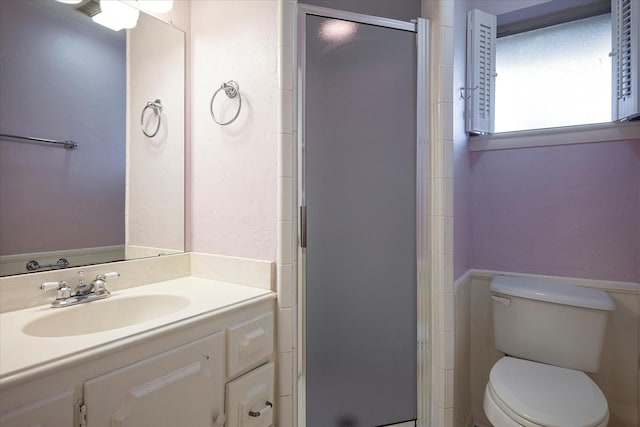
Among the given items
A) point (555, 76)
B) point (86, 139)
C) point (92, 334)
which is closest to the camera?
point (92, 334)

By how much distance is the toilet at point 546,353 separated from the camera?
3.79 ft

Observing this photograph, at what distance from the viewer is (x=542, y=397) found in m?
1.22

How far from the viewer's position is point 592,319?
143 centimetres

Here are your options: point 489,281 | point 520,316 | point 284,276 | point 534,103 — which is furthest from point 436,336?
point 534,103

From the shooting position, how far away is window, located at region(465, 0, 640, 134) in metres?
1.67

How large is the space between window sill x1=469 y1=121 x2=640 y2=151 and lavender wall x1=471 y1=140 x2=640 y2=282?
29 mm

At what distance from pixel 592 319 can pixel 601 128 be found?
2.95 ft

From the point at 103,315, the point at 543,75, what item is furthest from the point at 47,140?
the point at 543,75

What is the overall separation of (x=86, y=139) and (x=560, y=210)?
2.19 meters

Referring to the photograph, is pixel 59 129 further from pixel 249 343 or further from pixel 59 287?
pixel 249 343

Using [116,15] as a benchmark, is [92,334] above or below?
below

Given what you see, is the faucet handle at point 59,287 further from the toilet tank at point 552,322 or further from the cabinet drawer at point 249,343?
the toilet tank at point 552,322

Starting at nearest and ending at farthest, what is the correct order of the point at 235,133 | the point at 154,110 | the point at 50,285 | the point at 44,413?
the point at 44,413, the point at 50,285, the point at 235,133, the point at 154,110

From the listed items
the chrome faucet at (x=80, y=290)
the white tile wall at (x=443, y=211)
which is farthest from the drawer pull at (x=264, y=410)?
the white tile wall at (x=443, y=211)
